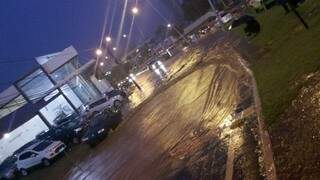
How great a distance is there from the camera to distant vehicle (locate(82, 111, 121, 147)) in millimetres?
25734

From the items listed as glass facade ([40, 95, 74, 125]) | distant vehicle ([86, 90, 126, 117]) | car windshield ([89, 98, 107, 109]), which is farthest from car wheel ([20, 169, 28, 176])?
glass facade ([40, 95, 74, 125])

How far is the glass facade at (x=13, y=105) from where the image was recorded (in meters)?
50.9

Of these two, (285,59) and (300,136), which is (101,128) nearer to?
(285,59)

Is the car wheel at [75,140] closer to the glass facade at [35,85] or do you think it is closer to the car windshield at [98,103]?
the car windshield at [98,103]

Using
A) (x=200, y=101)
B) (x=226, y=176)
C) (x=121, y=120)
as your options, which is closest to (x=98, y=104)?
(x=121, y=120)

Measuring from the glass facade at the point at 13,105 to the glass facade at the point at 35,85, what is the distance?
1.45 m

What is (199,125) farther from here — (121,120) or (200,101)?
(121,120)

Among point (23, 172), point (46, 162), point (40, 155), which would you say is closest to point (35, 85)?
point (23, 172)

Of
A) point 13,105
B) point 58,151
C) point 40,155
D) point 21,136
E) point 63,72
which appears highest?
point 13,105

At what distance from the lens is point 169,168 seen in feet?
37.9

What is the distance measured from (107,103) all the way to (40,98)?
15.5 m

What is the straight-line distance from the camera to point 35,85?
51.6 m

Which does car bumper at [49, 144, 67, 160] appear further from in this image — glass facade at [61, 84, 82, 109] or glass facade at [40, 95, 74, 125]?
glass facade at [61, 84, 82, 109]

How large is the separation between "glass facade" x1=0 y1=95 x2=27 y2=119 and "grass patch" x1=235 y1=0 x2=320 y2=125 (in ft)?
128
